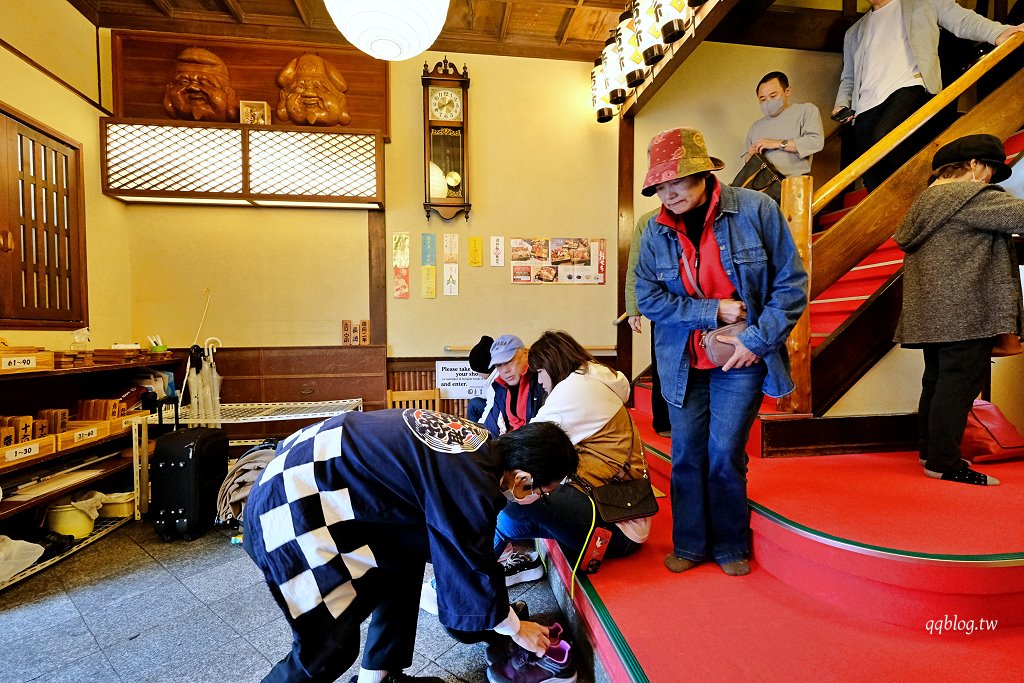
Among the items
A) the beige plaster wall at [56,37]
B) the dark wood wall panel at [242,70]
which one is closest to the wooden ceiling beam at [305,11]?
the dark wood wall panel at [242,70]

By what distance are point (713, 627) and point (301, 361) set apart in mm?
3632

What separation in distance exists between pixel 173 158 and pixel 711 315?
416 cm

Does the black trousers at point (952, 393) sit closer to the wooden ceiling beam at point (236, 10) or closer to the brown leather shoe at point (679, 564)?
the brown leather shoe at point (679, 564)

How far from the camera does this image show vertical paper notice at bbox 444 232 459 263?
413 centimetres

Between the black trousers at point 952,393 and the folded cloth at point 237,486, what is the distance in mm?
3439

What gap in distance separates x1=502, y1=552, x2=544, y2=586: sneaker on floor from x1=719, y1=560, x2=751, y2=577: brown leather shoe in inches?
34.0

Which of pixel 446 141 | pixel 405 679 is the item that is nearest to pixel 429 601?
pixel 405 679

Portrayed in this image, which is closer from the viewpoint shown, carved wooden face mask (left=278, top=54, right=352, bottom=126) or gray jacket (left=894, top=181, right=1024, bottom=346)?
gray jacket (left=894, top=181, right=1024, bottom=346)

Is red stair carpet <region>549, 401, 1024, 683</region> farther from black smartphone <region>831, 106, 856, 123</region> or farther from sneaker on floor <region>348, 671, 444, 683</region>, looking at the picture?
black smartphone <region>831, 106, 856, 123</region>

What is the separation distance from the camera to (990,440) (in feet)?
7.49

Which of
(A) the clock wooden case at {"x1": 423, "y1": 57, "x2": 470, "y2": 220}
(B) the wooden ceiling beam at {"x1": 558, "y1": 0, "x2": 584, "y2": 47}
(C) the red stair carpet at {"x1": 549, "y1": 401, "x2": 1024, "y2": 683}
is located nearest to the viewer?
(C) the red stair carpet at {"x1": 549, "y1": 401, "x2": 1024, "y2": 683}

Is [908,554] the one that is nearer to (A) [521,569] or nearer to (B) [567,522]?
(B) [567,522]

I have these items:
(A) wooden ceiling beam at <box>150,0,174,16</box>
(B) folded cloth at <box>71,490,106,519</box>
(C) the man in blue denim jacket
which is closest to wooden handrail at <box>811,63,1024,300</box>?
(C) the man in blue denim jacket

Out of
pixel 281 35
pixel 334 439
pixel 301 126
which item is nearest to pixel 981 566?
pixel 334 439
